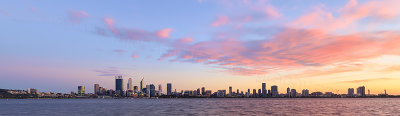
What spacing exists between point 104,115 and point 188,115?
79.4ft

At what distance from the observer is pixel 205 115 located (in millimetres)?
86062

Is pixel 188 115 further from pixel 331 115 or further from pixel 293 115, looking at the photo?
pixel 331 115

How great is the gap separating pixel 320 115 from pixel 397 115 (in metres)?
20.9

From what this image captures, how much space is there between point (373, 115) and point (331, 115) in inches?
480

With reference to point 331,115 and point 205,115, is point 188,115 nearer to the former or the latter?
point 205,115

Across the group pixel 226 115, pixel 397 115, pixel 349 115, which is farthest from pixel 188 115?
pixel 397 115

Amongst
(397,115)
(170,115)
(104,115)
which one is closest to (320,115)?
(397,115)

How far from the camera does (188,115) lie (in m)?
85.7

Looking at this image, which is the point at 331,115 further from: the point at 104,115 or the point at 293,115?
the point at 104,115

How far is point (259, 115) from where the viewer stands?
281 feet

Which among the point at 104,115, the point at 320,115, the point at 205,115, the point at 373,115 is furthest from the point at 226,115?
the point at 373,115

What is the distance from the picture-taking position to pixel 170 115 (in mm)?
85188

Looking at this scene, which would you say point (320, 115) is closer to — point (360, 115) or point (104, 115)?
point (360, 115)

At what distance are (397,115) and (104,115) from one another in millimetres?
81023
